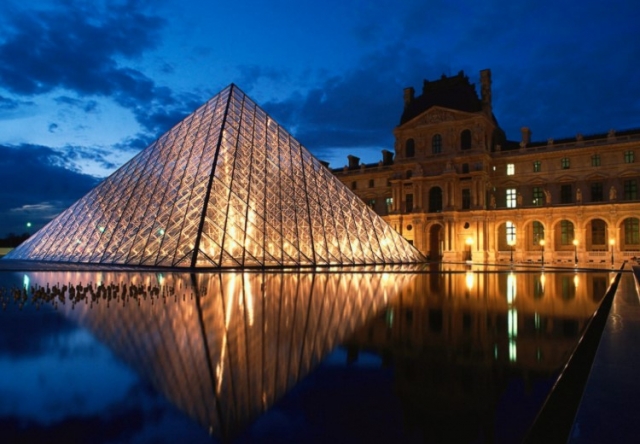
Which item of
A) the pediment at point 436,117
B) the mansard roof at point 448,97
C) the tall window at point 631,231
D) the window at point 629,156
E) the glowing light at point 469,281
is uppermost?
the mansard roof at point 448,97

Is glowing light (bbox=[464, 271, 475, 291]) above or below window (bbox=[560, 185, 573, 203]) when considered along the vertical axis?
below

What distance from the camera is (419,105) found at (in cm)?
4778

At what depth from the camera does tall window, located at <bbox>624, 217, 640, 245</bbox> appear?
37.8m

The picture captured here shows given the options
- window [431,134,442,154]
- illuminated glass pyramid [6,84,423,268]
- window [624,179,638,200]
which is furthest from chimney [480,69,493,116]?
illuminated glass pyramid [6,84,423,268]

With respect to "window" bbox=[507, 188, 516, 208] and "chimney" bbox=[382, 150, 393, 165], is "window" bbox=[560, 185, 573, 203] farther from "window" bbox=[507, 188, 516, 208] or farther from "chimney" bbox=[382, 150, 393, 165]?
"chimney" bbox=[382, 150, 393, 165]

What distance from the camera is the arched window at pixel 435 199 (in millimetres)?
45094

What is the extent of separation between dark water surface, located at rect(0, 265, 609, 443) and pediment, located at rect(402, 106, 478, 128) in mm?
36347

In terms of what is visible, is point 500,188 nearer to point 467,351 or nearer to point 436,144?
point 436,144

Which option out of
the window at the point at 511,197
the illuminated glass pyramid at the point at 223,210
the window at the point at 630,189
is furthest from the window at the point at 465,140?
the illuminated glass pyramid at the point at 223,210

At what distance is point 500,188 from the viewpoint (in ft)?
143

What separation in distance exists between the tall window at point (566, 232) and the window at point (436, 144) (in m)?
12.2

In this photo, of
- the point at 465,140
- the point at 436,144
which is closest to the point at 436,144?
the point at 436,144

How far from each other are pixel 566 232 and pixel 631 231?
15.4ft

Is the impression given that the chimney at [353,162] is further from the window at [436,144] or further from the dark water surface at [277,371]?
the dark water surface at [277,371]
